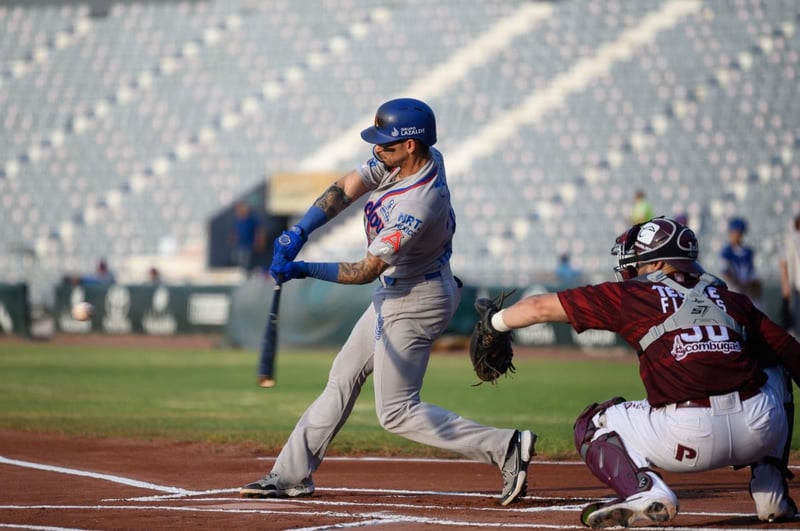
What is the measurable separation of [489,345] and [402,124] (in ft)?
4.56

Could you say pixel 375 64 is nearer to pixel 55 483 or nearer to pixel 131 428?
pixel 131 428

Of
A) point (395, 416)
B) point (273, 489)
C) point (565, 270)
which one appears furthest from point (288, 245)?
point (565, 270)

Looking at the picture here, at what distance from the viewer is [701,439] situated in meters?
5.92

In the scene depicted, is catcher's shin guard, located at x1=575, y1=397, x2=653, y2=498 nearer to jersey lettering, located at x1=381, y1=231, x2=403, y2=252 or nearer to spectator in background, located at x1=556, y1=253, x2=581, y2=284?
jersey lettering, located at x1=381, y1=231, x2=403, y2=252

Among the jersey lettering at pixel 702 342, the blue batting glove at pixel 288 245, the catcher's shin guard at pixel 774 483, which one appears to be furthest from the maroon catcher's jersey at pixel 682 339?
the blue batting glove at pixel 288 245

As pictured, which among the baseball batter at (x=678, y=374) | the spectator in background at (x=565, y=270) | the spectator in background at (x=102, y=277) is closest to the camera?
the baseball batter at (x=678, y=374)

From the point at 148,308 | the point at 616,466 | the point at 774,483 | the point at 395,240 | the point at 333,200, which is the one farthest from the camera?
the point at 148,308

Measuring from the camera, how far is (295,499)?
720cm

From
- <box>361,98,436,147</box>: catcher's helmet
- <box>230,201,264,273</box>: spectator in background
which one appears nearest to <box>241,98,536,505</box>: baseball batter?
<box>361,98,436,147</box>: catcher's helmet

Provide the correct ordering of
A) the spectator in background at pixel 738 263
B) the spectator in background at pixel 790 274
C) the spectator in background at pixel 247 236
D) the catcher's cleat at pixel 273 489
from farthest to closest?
1. the spectator in background at pixel 247 236
2. the spectator in background at pixel 738 263
3. the spectator in background at pixel 790 274
4. the catcher's cleat at pixel 273 489

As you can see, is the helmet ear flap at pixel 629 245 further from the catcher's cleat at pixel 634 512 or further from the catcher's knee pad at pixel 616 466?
the catcher's cleat at pixel 634 512

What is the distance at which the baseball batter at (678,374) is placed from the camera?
591 cm

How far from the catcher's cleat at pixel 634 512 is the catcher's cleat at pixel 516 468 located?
1.15 m

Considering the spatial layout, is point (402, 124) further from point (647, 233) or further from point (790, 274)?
point (790, 274)
